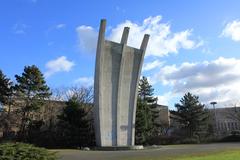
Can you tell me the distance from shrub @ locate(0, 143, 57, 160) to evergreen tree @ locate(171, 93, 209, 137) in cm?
5196

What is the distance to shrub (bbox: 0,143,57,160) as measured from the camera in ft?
36.3

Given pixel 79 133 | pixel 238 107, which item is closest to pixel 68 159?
pixel 79 133

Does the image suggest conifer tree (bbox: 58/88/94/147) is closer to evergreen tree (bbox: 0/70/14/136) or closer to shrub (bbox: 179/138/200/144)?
evergreen tree (bbox: 0/70/14/136)

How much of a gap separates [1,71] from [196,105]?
108 feet

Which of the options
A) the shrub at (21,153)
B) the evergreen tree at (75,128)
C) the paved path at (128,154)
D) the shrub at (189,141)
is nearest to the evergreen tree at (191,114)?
the shrub at (189,141)

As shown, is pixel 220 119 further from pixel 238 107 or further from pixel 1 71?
pixel 1 71

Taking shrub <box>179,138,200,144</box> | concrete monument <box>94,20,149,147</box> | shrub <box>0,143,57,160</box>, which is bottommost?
shrub <box>0,143,57,160</box>

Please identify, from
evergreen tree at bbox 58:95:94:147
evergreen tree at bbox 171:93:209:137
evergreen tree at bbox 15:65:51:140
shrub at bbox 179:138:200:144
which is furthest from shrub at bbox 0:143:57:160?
evergreen tree at bbox 171:93:209:137

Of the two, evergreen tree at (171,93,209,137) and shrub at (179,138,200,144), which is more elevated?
evergreen tree at (171,93,209,137)

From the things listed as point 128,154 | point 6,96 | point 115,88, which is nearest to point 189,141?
point 115,88

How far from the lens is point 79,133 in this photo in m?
42.1

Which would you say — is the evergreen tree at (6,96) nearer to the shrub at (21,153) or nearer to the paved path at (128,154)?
the paved path at (128,154)

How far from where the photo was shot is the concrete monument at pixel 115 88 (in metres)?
34.3

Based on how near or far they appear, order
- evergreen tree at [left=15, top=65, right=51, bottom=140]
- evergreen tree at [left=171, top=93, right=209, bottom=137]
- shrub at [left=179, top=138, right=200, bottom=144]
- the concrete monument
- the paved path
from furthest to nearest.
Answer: evergreen tree at [left=171, top=93, right=209, bottom=137], shrub at [left=179, top=138, right=200, bottom=144], evergreen tree at [left=15, top=65, right=51, bottom=140], the concrete monument, the paved path
